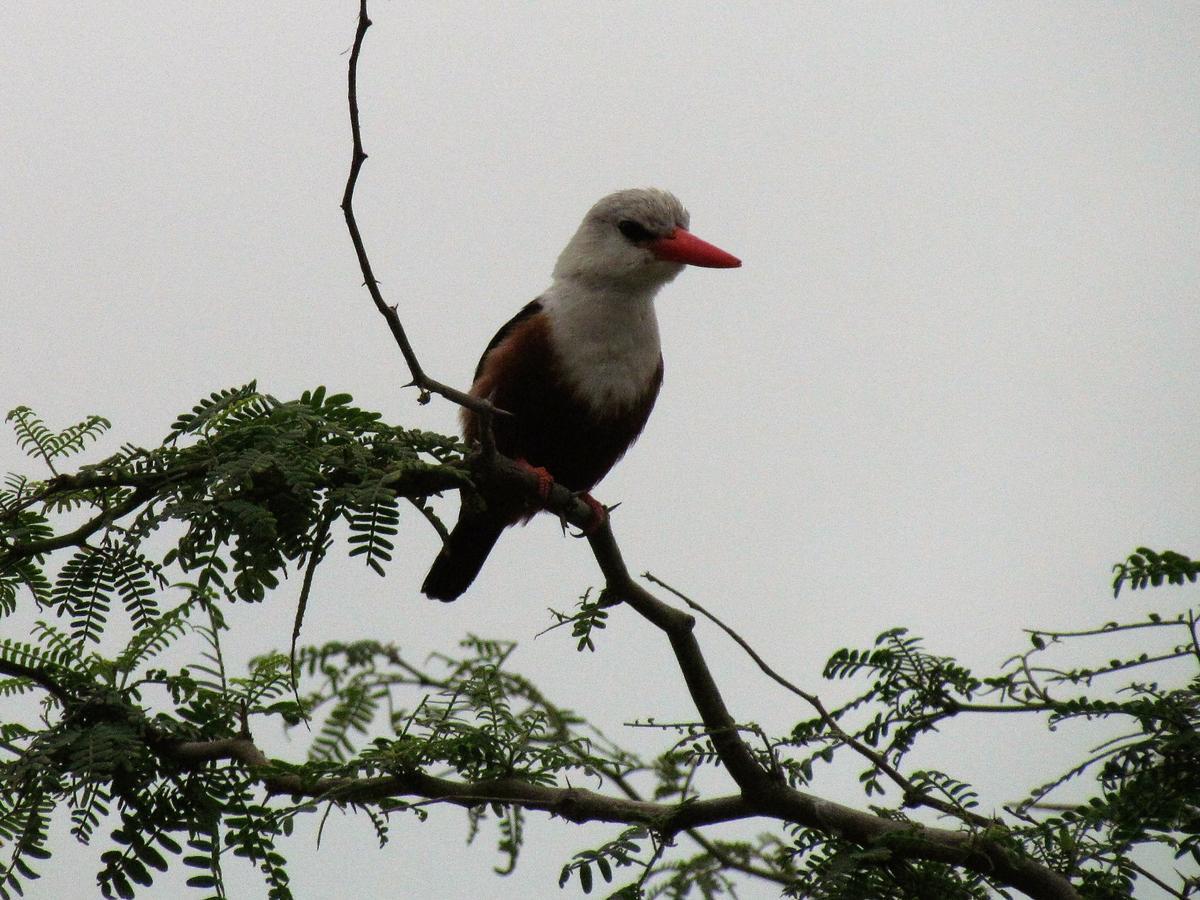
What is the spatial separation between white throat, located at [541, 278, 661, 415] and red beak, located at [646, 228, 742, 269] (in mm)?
157

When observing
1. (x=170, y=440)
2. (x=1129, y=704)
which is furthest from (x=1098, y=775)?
(x=170, y=440)

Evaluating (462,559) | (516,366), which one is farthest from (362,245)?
(462,559)

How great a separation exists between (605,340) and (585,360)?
0.37 ft

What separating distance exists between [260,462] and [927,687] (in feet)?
4.45

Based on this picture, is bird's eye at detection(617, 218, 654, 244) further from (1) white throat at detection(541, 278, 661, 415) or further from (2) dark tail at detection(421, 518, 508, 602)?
(2) dark tail at detection(421, 518, 508, 602)

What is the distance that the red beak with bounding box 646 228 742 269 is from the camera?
3912 mm

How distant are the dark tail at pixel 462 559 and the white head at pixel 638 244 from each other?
899mm

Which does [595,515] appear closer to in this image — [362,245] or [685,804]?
[685,804]

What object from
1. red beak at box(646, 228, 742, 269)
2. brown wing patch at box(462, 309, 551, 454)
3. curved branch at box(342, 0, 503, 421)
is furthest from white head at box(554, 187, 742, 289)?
curved branch at box(342, 0, 503, 421)

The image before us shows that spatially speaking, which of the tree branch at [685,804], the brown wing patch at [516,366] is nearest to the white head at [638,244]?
the brown wing patch at [516,366]

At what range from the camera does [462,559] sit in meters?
4.12

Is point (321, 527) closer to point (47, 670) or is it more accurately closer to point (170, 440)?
point (170, 440)

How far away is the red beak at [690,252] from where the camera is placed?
391 cm

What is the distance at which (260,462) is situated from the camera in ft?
6.70
